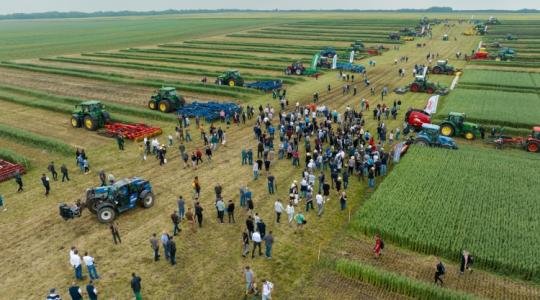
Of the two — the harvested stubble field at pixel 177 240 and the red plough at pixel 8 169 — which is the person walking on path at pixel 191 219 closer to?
the harvested stubble field at pixel 177 240

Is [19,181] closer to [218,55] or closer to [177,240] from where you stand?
[177,240]

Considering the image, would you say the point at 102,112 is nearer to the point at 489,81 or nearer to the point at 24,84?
the point at 24,84

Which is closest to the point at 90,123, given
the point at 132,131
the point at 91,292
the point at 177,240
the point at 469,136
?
the point at 132,131

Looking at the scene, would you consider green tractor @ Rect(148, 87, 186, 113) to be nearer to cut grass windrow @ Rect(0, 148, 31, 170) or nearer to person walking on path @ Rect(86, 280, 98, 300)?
cut grass windrow @ Rect(0, 148, 31, 170)

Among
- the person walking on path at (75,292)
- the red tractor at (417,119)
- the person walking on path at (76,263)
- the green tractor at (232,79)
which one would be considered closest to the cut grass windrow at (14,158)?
the person walking on path at (76,263)

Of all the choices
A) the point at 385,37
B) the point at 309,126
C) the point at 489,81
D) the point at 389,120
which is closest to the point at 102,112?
the point at 309,126

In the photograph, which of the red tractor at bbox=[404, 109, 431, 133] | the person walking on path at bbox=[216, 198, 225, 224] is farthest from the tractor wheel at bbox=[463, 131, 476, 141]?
the person walking on path at bbox=[216, 198, 225, 224]
